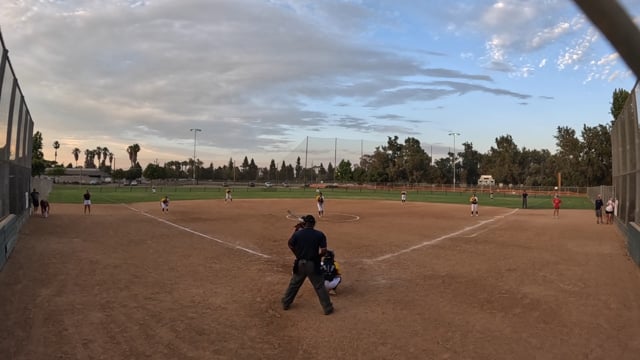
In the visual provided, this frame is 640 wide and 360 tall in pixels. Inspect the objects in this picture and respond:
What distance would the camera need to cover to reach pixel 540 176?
115 metres

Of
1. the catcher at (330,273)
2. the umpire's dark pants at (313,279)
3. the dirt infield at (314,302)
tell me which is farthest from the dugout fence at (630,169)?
the umpire's dark pants at (313,279)

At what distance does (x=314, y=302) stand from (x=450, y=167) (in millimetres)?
140766

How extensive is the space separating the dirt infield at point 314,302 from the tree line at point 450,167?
56.4 meters

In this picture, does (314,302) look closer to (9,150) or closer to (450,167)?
(9,150)

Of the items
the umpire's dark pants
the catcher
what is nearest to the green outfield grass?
the catcher

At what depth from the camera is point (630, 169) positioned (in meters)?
17.6

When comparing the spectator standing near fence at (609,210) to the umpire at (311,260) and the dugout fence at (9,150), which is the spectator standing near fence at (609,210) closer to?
the umpire at (311,260)

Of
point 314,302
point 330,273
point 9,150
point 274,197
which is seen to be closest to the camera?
point 314,302

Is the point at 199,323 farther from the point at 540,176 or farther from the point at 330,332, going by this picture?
the point at 540,176

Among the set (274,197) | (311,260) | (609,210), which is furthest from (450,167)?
(311,260)

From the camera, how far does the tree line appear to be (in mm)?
89125

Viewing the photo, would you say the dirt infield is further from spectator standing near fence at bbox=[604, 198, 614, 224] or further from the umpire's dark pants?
spectator standing near fence at bbox=[604, 198, 614, 224]

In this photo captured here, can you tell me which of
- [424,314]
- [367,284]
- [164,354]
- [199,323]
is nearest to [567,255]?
[367,284]

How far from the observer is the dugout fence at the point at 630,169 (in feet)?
48.1
